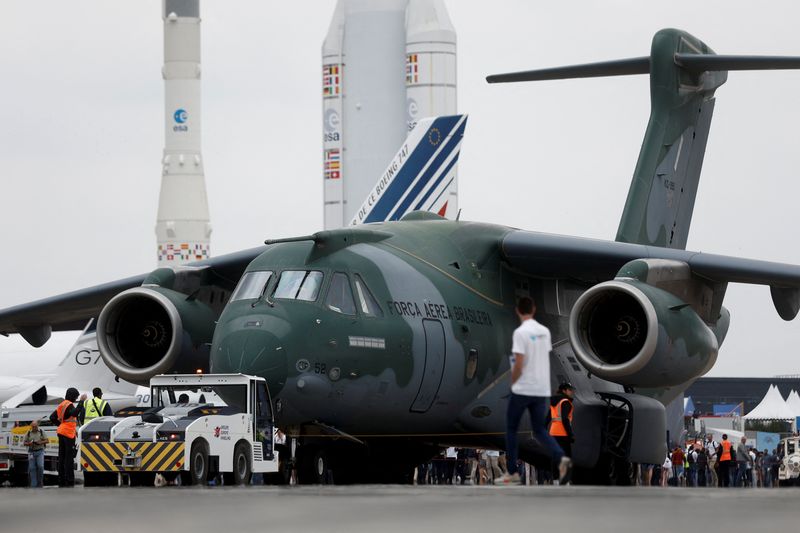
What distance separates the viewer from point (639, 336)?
1717 cm

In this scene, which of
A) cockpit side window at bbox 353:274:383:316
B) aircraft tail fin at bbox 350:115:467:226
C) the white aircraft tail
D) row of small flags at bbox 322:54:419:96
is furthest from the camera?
row of small flags at bbox 322:54:419:96

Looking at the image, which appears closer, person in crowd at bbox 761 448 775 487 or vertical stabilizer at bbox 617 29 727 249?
vertical stabilizer at bbox 617 29 727 249

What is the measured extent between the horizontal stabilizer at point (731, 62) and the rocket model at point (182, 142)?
148 feet

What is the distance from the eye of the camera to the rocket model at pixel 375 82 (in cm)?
6019

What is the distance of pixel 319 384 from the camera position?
50.5 feet

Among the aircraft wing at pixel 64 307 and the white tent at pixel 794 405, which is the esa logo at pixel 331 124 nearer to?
the white tent at pixel 794 405

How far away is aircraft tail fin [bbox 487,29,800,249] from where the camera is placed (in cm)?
2084

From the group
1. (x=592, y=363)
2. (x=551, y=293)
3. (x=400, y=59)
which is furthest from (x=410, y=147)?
(x=400, y=59)

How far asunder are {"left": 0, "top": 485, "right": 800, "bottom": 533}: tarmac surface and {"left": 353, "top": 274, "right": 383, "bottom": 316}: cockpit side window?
5099 mm

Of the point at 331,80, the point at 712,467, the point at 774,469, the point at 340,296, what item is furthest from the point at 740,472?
the point at 331,80

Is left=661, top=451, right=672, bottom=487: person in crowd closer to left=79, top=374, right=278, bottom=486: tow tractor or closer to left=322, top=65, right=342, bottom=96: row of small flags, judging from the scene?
left=79, top=374, right=278, bottom=486: tow tractor

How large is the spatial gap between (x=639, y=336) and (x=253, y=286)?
15.0 feet

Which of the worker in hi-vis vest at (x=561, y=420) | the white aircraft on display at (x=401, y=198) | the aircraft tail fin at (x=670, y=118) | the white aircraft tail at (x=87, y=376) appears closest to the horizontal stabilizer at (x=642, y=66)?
the aircraft tail fin at (x=670, y=118)

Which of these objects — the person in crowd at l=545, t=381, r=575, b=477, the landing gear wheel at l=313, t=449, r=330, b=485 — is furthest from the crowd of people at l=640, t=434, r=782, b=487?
the landing gear wheel at l=313, t=449, r=330, b=485
